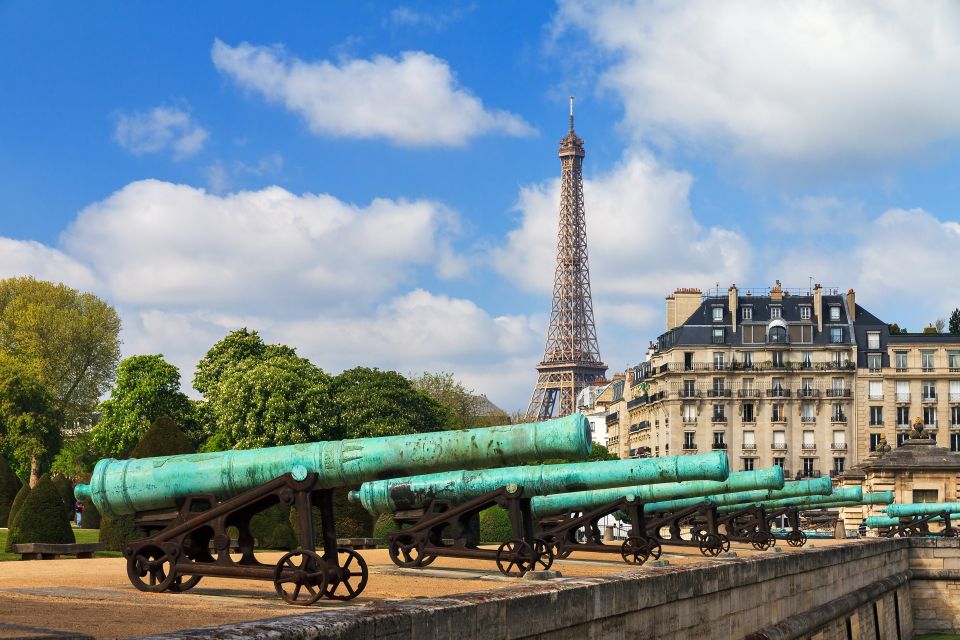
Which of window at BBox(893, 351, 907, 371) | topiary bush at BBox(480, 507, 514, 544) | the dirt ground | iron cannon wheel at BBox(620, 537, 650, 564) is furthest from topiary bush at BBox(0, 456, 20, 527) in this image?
window at BBox(893, 351, 907, 371)

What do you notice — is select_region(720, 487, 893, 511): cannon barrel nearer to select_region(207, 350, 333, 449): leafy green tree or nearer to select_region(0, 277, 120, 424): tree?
select_region(207, 350, 333, 449): leafy green tree

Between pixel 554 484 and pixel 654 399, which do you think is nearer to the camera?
pixel 554 484

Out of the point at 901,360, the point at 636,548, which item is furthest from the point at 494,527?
the point at 901,360

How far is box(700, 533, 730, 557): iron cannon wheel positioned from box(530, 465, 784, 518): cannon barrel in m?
3.60

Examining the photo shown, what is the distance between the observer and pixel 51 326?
81188 millimetres

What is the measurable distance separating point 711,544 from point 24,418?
161 feet

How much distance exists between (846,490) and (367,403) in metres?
33.3

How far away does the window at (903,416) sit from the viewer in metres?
99.2

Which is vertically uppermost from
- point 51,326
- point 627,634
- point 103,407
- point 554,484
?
point 51,326

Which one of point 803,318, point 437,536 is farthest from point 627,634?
point 803,318

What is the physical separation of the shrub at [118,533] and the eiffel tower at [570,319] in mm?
142587

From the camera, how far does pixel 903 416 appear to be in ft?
326

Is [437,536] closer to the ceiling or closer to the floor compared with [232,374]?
closer to the floor

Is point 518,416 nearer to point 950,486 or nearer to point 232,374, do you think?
point 232,374
